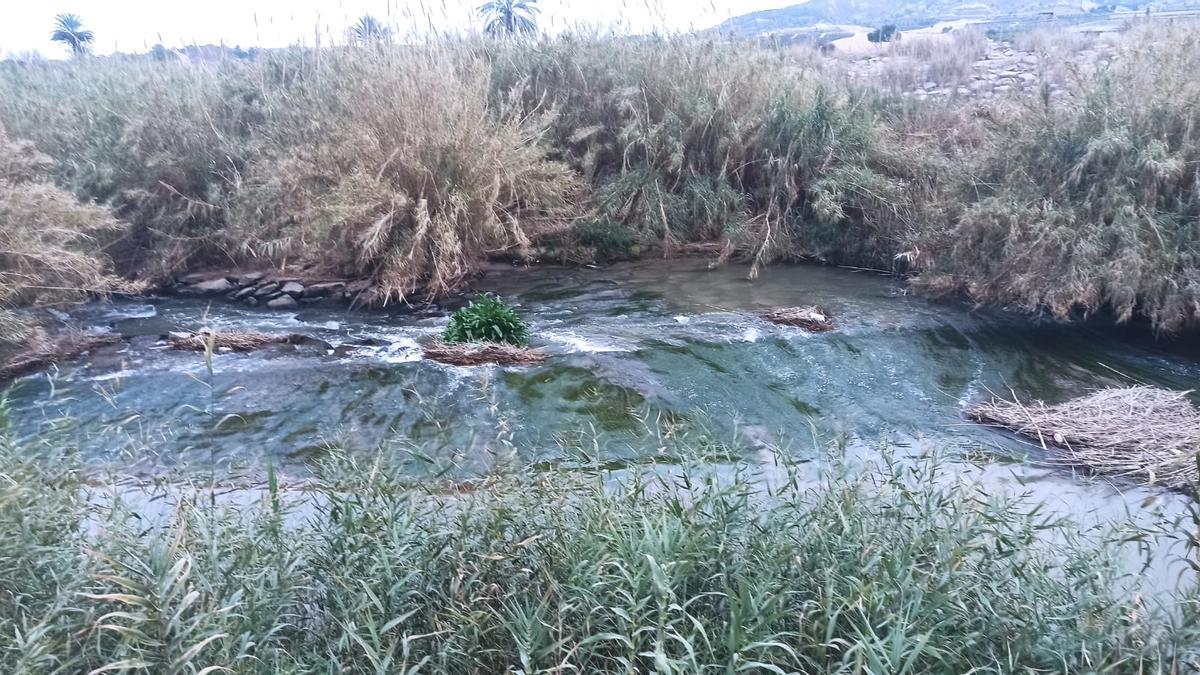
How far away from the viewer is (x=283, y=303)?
1039 centimetres

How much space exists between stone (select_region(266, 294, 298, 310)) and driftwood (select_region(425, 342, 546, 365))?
3.30 metres

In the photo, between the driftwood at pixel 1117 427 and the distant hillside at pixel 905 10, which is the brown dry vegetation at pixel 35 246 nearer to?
the driftwood at pixel 1117 427

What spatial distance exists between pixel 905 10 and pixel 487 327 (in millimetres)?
25205

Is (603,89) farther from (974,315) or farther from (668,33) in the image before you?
(974,315)

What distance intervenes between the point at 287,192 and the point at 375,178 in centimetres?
139

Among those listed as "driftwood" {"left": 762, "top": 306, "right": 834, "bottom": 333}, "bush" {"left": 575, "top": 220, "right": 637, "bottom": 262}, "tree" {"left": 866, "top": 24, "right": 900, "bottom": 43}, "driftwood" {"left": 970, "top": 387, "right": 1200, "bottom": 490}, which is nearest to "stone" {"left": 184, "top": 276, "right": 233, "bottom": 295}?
"bush" {"left": 575, "top": 220, "right": 637, "bottom": 262}

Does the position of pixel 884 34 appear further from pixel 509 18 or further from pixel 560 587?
pixel 560 587

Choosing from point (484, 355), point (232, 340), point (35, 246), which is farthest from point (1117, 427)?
point (35, 246)

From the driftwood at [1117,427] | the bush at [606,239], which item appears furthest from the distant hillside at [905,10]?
the driftwood at [1117,427]

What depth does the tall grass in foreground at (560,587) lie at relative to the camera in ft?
8.60

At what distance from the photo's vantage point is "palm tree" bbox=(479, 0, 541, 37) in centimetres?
1427

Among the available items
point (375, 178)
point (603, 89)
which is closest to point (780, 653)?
point (375, 178)

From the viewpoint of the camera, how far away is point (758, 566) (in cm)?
318

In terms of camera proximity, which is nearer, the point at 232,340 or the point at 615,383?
the point at 615,383
